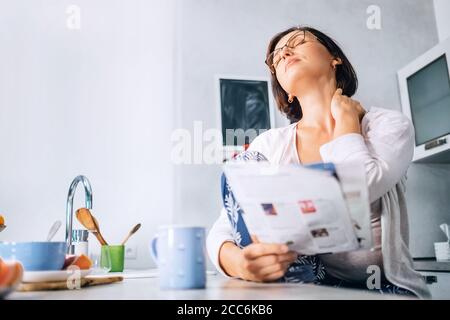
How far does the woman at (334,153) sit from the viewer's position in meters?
0.76

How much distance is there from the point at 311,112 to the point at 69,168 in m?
1.22

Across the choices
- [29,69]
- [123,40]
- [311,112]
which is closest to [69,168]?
[29,69]

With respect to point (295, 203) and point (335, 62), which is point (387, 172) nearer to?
point (295, 203)

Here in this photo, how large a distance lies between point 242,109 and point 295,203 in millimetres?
1566

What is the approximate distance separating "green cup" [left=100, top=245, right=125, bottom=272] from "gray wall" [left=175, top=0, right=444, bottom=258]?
460 mm

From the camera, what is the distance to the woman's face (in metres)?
1.07

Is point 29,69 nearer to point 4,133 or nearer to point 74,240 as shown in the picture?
point 4,133

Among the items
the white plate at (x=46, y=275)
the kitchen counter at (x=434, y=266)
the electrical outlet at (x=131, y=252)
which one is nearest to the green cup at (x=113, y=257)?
the electrical outlet at (x=131, y=252)

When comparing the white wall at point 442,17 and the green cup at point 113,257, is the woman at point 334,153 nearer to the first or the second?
the green cup at point 113,257

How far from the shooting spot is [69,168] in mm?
1881

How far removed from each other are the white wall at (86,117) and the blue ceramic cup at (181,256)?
1.31 metres

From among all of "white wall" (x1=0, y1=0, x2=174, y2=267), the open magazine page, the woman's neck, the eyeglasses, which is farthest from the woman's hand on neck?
"white wall" (x1=0, y1=0, x2=174, y2=267)

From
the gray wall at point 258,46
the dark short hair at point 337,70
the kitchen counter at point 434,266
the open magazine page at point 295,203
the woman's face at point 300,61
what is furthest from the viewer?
the gray wall at point 258,46

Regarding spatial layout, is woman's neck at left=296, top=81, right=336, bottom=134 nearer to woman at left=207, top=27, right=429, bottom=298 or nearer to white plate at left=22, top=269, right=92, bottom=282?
woman at left=207, top=27, right=429, bottom=298
